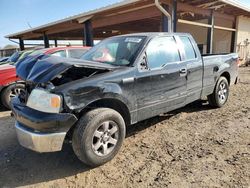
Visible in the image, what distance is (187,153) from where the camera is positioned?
141 inches

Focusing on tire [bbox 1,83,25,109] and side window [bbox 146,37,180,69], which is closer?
side window [bbox 146,37,180,69]

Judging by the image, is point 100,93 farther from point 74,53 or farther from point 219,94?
point 74,53

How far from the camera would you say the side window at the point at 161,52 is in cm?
400

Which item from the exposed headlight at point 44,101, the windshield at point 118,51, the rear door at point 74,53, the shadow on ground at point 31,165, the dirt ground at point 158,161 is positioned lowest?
the shadow on ground at point 31,165

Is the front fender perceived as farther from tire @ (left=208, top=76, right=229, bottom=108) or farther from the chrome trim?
tire @ (left=208, top=76, right=229, bottom=108)

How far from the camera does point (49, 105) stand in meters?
2.96

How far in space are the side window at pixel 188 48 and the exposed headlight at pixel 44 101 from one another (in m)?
2.87

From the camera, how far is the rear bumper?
9.53 ft

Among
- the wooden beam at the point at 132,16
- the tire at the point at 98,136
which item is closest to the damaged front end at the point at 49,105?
the tire at the point at 98,136

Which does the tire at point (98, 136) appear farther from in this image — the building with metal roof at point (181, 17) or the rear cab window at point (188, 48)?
the building with metal roof at point (181, 17)

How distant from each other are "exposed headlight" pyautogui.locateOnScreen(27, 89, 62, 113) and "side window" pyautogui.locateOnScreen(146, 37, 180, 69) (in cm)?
167

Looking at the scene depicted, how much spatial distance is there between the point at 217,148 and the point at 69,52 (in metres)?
5.25

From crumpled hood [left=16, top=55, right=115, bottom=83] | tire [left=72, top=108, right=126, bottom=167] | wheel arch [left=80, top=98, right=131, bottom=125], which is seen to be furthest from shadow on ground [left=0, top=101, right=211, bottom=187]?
crumpled hood [left=16, top=55, right=115, bottom=83]

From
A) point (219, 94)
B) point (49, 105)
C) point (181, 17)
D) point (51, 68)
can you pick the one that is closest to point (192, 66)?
point (219, 94)
